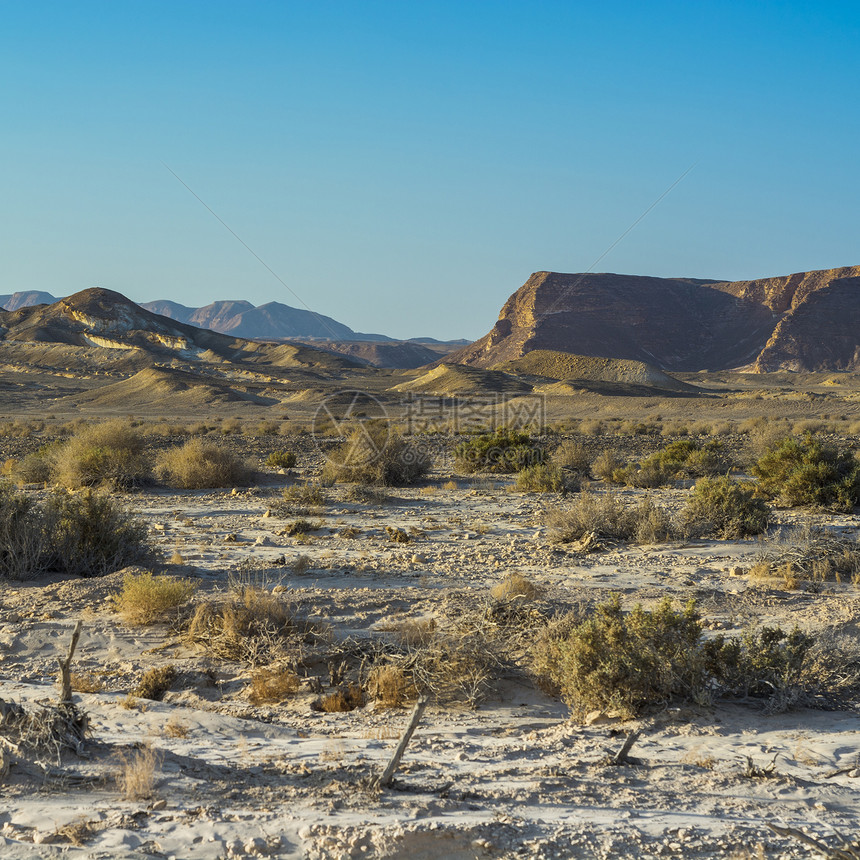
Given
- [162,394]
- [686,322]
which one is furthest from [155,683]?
[686,322]

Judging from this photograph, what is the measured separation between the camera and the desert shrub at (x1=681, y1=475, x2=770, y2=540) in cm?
1040

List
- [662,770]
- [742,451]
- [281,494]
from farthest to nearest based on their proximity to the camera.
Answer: [742,451] < [281,494] < [662,770]

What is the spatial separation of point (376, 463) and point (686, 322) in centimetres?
15430

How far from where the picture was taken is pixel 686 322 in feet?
520

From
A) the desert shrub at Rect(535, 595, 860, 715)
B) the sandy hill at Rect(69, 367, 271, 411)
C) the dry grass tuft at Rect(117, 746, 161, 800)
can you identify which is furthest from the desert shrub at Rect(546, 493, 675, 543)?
the sandy hill at Rect(69, 367, 271, 411)

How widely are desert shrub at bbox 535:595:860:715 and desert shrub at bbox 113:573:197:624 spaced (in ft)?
11.0

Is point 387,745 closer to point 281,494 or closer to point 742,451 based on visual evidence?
point 281,494

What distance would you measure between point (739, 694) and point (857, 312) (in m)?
159

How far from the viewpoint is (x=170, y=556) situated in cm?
930

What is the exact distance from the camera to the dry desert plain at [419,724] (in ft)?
11.2

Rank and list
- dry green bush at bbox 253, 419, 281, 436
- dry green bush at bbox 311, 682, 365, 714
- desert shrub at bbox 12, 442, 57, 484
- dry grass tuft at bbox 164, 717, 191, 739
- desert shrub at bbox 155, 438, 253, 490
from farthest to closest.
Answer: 1. dry green bush at bbox 253, 419, 281, 436
2. desert shrub at bbox 12, 442, 57, 484
3. desert shrub at bbox 155, 438, 253, 490
4. dry green bush at bbox 311, 682, 365, 714
5. dry grass tuft at bbox 164, 717, 191, 739

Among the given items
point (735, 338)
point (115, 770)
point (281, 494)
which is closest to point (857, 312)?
point (735, 338)

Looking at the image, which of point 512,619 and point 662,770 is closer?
point 662,770

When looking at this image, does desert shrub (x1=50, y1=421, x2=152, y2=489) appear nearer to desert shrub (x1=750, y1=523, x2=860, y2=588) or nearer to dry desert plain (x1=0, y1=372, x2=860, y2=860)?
dry desert plain (x1=0, y1=372, x2=860, y2=860)
